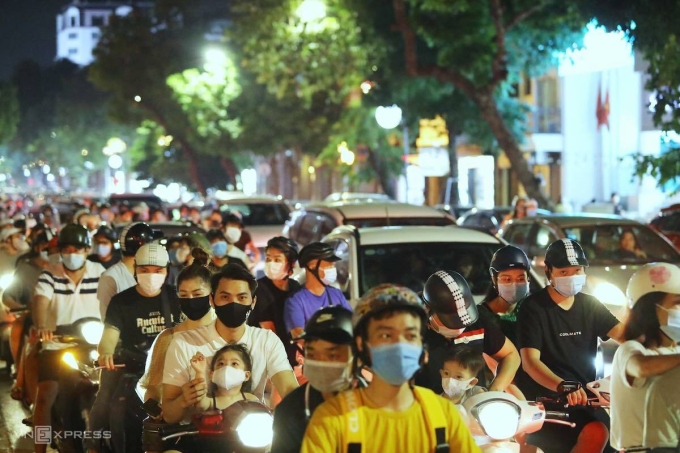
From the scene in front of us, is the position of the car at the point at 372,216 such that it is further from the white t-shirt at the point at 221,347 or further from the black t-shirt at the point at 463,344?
the white t-shirt at the point at 221,347

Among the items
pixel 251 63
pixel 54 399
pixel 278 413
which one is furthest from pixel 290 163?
pixel 278 413

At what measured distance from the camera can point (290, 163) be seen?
69188mm

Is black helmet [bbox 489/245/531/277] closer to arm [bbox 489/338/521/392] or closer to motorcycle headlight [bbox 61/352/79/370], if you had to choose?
arm [bbox 489/338/521/392]

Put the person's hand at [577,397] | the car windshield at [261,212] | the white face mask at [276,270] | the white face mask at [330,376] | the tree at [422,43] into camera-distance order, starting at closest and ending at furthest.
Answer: the white face mask at [330,376] → the person's hand at [577,397] → the white face mask at [276,270] → the car windshield at [261,212] → the tree at [422,43]

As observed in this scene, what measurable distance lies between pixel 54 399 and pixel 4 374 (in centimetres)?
557

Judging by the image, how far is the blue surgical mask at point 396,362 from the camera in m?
3.73

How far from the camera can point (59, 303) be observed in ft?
29.1

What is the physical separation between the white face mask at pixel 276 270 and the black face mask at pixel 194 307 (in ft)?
8.74

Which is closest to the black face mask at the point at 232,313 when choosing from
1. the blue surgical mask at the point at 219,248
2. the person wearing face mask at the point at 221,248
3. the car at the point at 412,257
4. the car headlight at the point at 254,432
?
the car headlight at the point at 254,432

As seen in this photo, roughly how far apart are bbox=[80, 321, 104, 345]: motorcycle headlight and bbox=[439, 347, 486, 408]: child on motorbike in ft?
12.4

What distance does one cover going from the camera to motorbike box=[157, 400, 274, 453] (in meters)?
4.84

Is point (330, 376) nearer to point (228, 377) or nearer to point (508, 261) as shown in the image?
point (228, 377)

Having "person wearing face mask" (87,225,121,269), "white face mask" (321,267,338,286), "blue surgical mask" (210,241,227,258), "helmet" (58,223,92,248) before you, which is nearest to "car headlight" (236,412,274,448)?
"white face mask" (321,267,338,286)

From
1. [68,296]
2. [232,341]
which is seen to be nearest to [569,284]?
[232,341]
